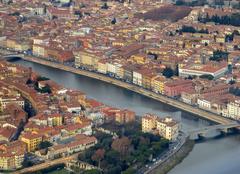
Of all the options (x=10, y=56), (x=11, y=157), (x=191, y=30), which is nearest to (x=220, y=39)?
(x=191, y=30)

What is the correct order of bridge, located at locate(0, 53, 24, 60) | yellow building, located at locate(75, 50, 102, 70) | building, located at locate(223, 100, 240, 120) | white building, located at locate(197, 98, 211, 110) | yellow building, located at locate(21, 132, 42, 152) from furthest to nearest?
bridge, located at locate(0, 53, 24, 60) → yellow building, located at locate(75, 50, 102, 70) → white building, located at locate(197, 98, 211, 110) → building, located at locate(223, 100, 240, 120) → yellow building, located at locate(21, 132, 42, 152)

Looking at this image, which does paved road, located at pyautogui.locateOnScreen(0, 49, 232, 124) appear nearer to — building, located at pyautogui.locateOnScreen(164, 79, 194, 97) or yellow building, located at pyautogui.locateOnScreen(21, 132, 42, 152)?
building, located at pyautogui.locateOnScreen(164, 79, 194, 97)

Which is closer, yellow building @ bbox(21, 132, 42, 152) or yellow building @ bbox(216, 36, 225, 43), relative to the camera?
yellow building @ bbox(21, 132, 42, 152)

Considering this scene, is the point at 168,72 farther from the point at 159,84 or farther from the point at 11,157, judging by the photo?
the point at 11,157

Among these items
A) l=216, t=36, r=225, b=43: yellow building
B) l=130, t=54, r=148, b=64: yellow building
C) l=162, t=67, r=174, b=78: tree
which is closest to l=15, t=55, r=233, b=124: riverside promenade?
l=162, t=67, r=174, b=78: tree

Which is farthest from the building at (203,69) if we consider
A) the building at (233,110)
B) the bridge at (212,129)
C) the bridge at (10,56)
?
the bridge at (10,56)
